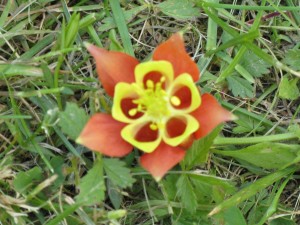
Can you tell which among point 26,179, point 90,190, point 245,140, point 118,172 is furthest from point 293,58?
point 26,179

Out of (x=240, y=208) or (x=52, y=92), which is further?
(x=240, y=208)

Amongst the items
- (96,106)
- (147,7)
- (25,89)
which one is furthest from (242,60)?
(25,89)

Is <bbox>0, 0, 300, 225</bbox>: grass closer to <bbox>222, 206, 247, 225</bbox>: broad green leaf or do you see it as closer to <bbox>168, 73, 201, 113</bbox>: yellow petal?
<bbox>222, 206, 247, 225</bbox>: broad green leaf

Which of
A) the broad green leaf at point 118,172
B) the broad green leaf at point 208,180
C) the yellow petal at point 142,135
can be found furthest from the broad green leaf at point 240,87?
the broad green leaf at point 118,172

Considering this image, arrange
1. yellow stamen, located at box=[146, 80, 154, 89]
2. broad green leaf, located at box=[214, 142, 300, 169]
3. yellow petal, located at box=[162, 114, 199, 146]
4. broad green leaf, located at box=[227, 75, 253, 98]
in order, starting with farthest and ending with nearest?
broad green leaf, located at box=[227, 75, 253, 98] < broad green leaf, located at box=[214, 142, 300, 169] < yellow stamen, located at box=[146, 80, 154, 89] < yellow petal, located at box=[162, 114, 199, 146]

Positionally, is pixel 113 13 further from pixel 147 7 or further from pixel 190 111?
pixel 190 111

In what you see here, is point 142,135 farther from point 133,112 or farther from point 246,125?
point 246,125

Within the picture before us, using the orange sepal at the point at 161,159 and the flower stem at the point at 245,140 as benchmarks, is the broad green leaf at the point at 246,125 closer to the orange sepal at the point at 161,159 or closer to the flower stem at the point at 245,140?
the flower stem at the point at 245,140

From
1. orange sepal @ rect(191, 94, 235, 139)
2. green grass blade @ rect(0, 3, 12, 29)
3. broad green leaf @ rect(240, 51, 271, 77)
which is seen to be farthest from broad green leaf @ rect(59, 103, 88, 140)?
broad green leaf @ rect(240, 51, 271, 77)
